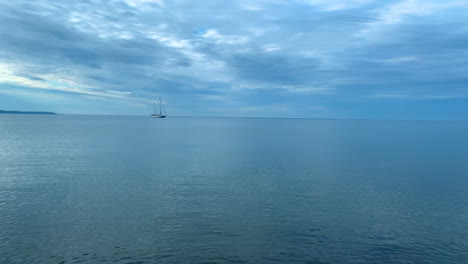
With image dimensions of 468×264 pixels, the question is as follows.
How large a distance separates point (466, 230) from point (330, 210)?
48.5 ft

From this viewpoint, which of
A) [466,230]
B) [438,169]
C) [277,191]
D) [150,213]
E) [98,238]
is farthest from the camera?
[438,169]

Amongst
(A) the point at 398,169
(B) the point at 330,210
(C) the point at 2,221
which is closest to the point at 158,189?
(C) the point at 2,221

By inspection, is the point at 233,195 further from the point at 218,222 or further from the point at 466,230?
the point at 466,230

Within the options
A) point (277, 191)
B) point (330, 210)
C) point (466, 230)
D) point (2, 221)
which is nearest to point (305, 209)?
point (330, 210)

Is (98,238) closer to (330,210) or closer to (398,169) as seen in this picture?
(330,210)

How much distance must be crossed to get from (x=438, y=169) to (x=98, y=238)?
2783 inches

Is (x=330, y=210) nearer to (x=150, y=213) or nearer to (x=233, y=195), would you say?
(x=233, y=195)

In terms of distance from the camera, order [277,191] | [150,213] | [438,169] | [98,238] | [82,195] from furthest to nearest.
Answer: [438,169], [277,191], [82,195], [150,213], [98,238]

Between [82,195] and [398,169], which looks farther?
[398,169]

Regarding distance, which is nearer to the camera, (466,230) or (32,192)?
(466,230)

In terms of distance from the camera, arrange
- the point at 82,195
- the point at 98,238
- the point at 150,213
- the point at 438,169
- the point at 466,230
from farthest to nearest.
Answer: the point at 438,169 < the point at 82,195 < the point at 150,213 < the point at 466,230 < the point at 98,238

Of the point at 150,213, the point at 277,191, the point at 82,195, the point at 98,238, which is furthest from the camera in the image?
the point at 277,191

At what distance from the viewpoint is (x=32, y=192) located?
46.4 m

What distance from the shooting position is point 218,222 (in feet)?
117
